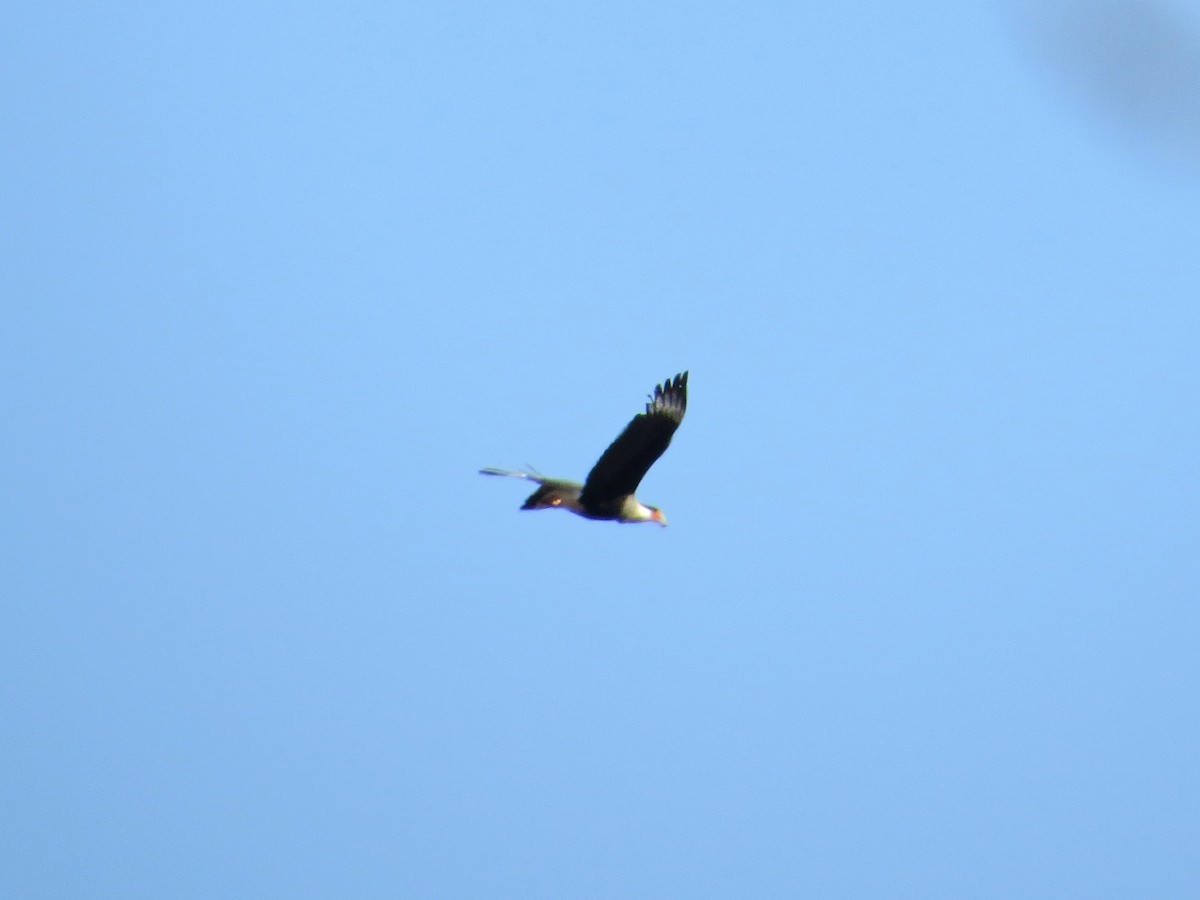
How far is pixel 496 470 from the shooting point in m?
12.7

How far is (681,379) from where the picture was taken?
504 inches

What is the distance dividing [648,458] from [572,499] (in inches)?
20.6

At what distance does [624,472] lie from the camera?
12672 mm

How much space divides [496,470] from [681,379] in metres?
1.25

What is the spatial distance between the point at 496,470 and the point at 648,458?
0.92 metres

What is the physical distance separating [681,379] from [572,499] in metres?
0.99

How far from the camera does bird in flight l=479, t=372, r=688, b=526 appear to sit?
12.6 metres

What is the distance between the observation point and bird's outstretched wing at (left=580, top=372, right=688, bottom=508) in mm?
12516

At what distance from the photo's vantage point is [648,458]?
12727mm

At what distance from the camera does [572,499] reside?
12.7 m

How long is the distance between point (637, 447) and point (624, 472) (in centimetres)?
18

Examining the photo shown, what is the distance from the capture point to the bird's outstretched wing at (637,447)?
12.5 metres

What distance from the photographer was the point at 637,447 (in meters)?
12.6

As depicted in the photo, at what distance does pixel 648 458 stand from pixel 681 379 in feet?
1.73
